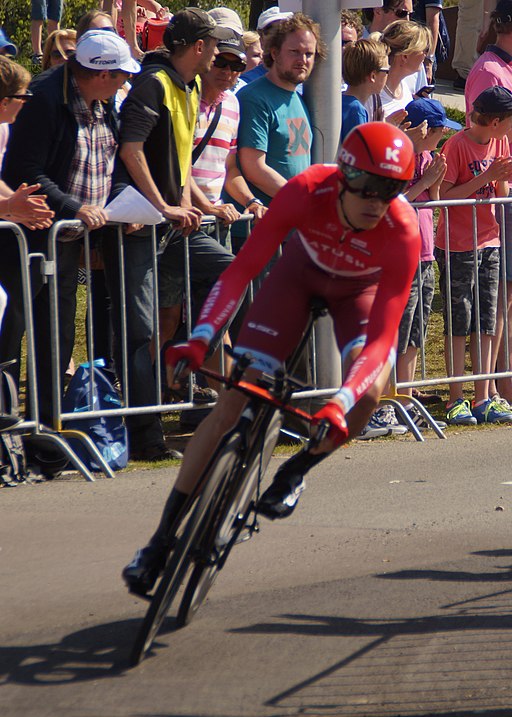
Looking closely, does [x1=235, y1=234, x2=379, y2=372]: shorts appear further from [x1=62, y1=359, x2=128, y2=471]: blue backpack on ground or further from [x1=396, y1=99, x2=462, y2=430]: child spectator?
[x1=396, y1=99, x2=462, y2=430]: child spectator

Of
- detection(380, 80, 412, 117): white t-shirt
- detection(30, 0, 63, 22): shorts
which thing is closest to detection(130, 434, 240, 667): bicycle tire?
detection(380, 80, 412, 117): white t-shirt

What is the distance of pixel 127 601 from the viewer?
557 centimetres

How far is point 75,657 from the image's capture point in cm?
490

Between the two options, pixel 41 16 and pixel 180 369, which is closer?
pixel 180 369

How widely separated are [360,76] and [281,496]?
512 centimetres

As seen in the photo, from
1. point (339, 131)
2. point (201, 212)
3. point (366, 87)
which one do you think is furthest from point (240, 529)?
point (366, 87)

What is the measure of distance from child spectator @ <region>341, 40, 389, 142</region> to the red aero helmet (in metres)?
3.86

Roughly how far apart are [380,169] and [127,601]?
232 cm

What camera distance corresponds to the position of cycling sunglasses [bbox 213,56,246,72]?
27.1 feet

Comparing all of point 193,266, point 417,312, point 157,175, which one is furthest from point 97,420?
point 417,312

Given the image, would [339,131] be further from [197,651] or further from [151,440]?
[197,651]

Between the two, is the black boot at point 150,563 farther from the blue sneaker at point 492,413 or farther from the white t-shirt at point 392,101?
the white t-shirt at point 392,101

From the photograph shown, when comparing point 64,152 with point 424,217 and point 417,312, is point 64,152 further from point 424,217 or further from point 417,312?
point 417,312

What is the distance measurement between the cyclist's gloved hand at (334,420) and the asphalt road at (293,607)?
102 cm
